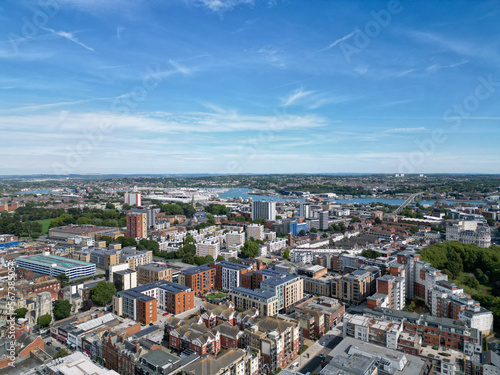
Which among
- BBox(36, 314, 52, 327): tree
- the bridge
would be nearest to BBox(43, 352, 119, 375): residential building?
BBox(36, 314, 52, 327): tree

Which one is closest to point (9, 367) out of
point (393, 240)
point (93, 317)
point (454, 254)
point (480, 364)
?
point (93, 317)

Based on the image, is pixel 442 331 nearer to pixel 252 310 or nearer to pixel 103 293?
pixel 252 310

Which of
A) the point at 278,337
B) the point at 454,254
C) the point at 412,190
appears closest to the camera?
the point at 278,337

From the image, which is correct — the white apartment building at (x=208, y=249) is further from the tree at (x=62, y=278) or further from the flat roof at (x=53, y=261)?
the tree at (x=62, y=278)

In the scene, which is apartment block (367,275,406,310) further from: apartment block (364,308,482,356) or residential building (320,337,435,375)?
residential building (320,337,435,375)

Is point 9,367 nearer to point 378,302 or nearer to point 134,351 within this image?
point 134,351

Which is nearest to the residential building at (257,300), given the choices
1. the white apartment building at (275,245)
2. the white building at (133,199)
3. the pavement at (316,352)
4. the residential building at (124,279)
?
the pavement at (316,352)
